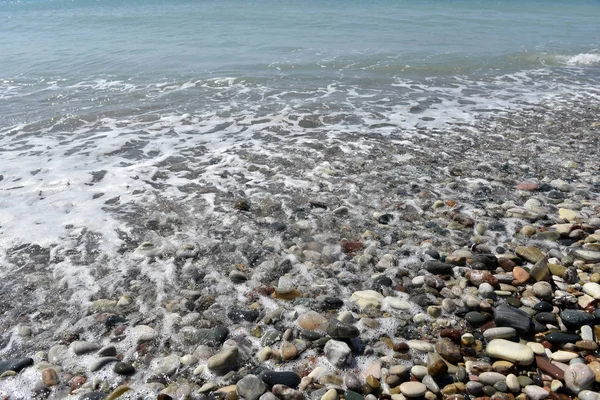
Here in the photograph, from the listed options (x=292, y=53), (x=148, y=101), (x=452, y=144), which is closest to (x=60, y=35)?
(x=292, y=53)

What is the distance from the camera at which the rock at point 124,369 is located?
272cm

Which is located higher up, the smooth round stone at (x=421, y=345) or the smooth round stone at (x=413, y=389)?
the smooth round stone at (x=421, y=345)

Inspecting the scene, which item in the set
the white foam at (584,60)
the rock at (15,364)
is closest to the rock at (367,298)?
the rock at (15,364)

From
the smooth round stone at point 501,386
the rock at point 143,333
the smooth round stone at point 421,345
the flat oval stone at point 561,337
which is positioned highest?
the flat oval stone at point 561,337

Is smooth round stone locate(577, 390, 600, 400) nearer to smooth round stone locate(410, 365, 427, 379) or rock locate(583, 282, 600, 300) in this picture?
smooth round stone locate(410, 365, 427, 379)

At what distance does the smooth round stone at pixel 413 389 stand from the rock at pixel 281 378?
63 cm

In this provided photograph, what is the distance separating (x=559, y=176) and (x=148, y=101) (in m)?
8.56

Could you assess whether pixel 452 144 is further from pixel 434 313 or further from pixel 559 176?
pixel 434 313

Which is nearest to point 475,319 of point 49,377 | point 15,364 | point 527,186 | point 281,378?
point 281,378

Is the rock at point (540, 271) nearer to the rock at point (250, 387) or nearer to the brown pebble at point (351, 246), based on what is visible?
the brown pebble at point (351, 246)

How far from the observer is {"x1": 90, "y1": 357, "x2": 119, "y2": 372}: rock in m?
2.78

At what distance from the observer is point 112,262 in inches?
154

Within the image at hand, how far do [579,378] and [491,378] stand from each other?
476 mm

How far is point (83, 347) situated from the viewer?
2.93 meters
